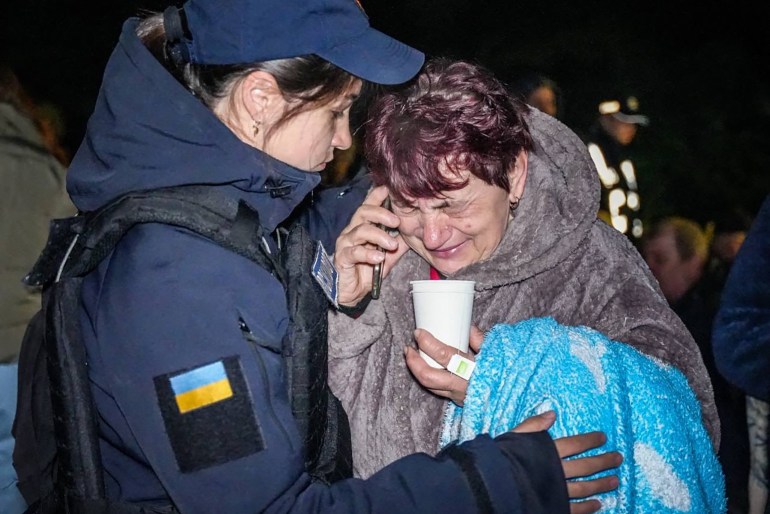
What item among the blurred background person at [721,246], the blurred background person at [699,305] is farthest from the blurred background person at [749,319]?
Answer: the blurred background person at [721,246]

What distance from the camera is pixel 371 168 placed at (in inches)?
72.9

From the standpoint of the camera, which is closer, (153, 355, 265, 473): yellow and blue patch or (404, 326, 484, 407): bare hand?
(153, 355, 265, 473): yellow and blue patch

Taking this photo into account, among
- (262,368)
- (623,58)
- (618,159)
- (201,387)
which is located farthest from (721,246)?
(201,387)

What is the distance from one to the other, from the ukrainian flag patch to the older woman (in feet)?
2.48

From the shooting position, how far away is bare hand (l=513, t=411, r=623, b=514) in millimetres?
1192

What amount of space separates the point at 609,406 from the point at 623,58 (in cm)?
311

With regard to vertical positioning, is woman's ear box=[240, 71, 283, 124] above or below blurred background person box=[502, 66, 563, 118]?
below

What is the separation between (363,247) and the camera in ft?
5.57

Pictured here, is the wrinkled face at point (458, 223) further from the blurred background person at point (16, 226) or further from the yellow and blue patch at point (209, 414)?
the blurred background person at point (16, 226)

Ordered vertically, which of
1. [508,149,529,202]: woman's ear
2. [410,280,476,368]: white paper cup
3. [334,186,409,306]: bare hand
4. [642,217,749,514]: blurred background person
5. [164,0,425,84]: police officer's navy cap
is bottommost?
[642,217,749,514]: blurred background person

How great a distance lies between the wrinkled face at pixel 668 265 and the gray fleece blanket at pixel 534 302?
2061mm

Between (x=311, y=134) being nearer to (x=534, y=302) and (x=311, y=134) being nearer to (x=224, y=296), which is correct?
(x=224, y=296)

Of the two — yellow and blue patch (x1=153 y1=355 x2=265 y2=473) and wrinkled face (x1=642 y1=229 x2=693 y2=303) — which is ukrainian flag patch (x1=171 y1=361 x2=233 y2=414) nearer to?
yellow and blue patch (x1=153 y1=355 x2=265 y2=473)

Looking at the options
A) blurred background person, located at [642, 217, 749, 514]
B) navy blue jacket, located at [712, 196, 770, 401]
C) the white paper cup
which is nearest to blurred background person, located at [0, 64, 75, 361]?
the white paper cup
